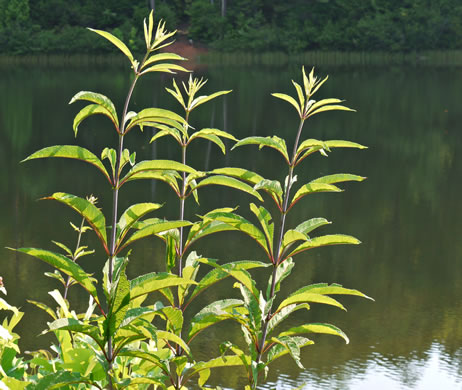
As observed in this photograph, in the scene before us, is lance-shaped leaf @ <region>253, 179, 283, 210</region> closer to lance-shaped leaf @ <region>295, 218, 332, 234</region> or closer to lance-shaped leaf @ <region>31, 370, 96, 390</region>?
lance-shaped leaf @ <region>295, 218, 332, 234</region>

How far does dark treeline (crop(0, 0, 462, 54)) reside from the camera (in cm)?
4131

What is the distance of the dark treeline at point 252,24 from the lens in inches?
1626

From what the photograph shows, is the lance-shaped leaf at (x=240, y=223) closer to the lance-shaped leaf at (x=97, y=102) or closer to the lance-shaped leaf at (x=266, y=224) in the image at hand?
the lance-shaped leaf at (x=266, y=224)

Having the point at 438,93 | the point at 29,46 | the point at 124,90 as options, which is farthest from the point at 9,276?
the point at 29,46

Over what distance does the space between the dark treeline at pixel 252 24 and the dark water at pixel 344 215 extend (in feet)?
57.1

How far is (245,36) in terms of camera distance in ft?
140

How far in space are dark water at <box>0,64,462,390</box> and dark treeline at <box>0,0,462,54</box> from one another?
57.1 feet

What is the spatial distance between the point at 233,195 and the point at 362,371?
6.24m

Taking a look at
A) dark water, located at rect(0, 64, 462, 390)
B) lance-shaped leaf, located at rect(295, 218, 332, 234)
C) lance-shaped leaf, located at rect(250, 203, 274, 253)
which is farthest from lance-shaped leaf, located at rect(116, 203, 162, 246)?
dark water, located at rect(0, 64, 462, 390)

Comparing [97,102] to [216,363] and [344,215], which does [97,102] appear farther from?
[344,215]

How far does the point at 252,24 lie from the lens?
4519cm

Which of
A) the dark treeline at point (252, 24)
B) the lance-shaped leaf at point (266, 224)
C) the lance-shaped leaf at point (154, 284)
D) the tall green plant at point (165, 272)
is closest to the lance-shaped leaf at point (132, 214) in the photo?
the tall green plant at point (165, 272)

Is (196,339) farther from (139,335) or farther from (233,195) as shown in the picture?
(233,195)

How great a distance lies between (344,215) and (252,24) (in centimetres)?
3581
